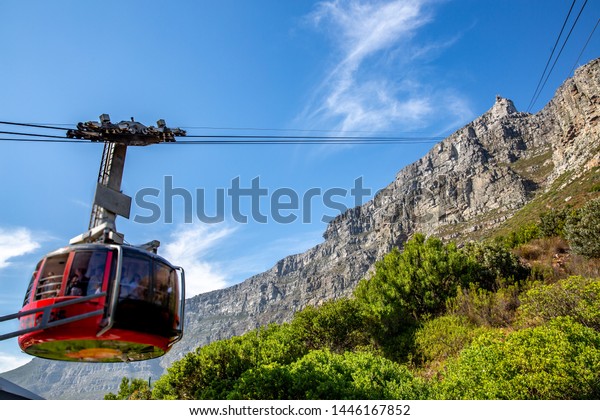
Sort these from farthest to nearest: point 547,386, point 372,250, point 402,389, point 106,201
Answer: point 372,250 → point 402,389 → point 547,386 → point 106,201

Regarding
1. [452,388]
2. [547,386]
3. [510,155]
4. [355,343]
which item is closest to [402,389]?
[452,388]

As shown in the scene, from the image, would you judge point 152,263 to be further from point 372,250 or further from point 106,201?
point 372,250

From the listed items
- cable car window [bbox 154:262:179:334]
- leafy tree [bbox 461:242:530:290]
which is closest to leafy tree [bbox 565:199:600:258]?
leafy tree [bbox 461:242:530:290]

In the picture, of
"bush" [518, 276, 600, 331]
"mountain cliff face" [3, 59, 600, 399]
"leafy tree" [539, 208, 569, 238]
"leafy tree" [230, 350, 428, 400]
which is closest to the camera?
"leafy tree" [230, 350, 428, 400]

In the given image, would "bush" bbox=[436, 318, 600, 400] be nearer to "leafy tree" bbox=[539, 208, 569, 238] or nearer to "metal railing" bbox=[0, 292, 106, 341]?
"metal railing" bbox=[0, 292, 106, 341]

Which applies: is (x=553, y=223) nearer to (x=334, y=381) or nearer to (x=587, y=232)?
(x=587, y=232)

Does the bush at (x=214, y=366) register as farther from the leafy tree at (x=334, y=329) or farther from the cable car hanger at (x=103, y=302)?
→ the cable car hanger at (x=103, y=302)
